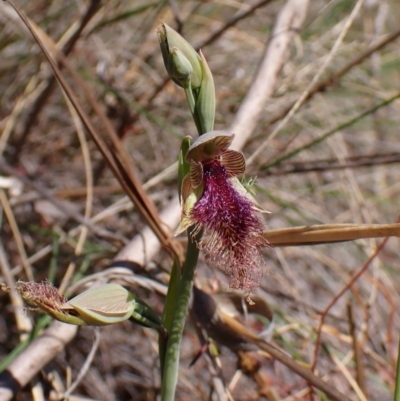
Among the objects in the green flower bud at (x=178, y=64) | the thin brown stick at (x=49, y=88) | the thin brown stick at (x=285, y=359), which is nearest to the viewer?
the green flower bud at (x=178, y=64)

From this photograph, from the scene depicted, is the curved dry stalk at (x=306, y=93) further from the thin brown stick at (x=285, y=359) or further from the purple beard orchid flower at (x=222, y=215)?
the purple beard orchid flower at (x=222, y=215)

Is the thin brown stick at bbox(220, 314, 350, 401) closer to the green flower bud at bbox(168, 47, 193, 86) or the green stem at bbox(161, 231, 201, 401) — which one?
the green stem at bbox(161, 231, 201, 401)

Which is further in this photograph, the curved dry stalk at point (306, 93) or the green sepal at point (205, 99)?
the curved dry stalk at point (306, 93)

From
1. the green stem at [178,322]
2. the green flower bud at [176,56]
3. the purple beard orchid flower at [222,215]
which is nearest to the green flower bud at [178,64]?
the green flower bud at [176,56]

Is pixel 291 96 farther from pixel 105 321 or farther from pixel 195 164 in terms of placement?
pixel 105 321

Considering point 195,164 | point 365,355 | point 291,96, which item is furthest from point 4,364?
point 291,96

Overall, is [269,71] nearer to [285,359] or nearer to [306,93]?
[306,93]
